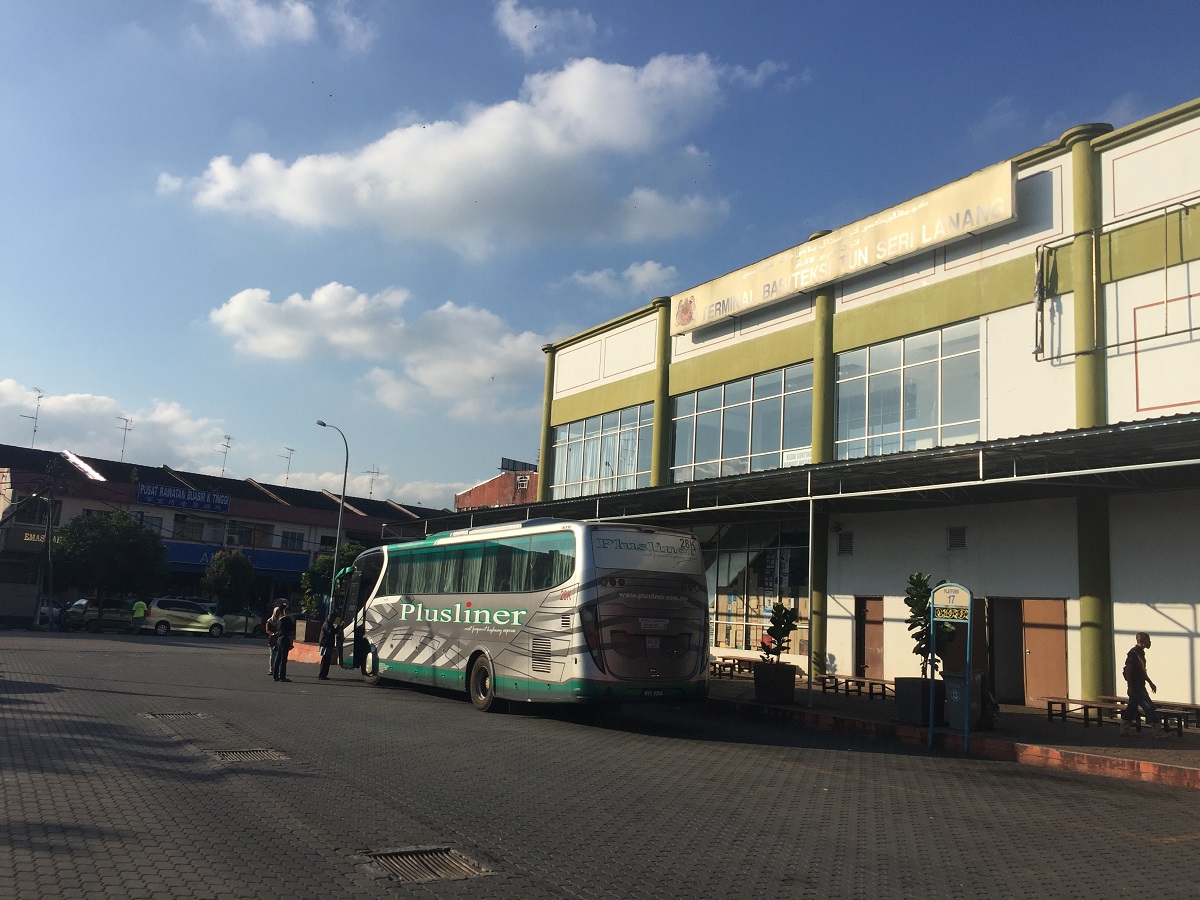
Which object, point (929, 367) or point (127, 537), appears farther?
point (127, 537)

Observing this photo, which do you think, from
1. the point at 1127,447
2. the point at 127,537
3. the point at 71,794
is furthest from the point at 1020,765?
the point at 127,537

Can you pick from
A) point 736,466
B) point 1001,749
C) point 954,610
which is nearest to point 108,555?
point 736,466

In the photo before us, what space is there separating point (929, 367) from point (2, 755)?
18.4 metres

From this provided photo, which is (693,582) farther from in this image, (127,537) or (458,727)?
→ (127,537)

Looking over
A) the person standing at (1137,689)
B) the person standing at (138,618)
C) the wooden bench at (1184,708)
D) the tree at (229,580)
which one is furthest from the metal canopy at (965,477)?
the tree at (229,580)

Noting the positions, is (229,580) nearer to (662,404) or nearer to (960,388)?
(662,404)

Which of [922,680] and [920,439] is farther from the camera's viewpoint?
[920,439]

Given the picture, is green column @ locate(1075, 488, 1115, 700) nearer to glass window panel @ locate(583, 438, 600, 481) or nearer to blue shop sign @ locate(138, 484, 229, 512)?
glass window panel @ locate(583, 438, 600, 481)

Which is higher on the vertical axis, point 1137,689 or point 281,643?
point 1137,689

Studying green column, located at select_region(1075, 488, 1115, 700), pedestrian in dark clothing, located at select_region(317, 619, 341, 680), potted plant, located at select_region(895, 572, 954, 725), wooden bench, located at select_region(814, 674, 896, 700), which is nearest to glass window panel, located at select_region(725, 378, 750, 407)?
wooden bench, located at select_region(814, 674, 896, 700)

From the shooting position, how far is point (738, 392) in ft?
89.7

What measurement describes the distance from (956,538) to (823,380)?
521 cm

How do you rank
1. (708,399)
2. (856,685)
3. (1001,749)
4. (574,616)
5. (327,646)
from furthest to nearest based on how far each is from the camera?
(708,399) → (327,646) → (856,685) → (574,616) → (1001,749)

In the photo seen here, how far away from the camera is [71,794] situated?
27.8 feet
